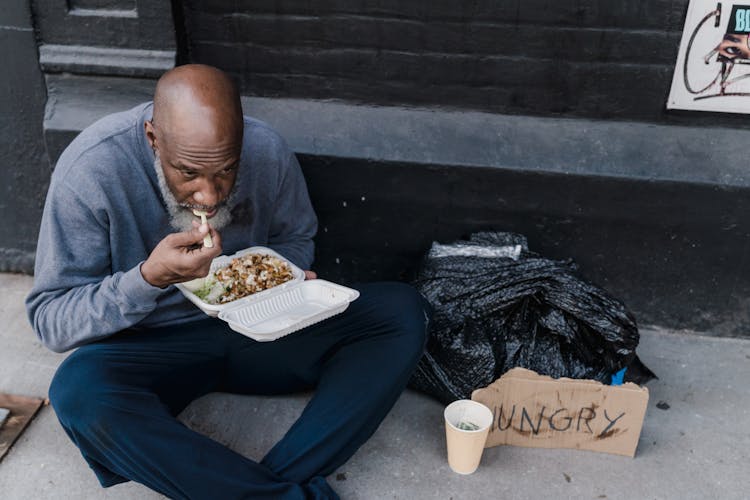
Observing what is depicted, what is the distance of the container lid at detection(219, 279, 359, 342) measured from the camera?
7.56 feet

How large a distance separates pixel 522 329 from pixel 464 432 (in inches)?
21.7

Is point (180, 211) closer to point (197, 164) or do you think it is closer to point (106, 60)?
point (197, 164)

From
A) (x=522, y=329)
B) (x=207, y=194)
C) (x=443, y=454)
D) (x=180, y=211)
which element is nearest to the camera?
(x=207, y=194)

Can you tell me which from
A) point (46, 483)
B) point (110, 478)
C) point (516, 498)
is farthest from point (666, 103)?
point (46, 483)

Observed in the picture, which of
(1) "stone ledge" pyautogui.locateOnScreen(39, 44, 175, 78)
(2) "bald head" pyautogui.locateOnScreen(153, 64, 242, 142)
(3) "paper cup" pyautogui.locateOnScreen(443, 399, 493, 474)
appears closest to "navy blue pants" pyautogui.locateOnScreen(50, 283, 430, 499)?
(3) "paper cup" pyautogui.locateOnScreen(443, 399, 493, 474)

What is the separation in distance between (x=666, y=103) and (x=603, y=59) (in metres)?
0.33

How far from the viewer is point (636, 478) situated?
2510 millimetres

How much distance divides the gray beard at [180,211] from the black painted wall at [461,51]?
978mm

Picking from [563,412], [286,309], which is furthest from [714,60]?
[286,309]

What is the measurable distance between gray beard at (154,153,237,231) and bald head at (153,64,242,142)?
0.20m

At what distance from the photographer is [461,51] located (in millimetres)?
2971

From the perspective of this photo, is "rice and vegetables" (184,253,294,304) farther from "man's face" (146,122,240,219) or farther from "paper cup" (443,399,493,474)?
"paper cup" (443,399,493,474)

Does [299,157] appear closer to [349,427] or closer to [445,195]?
[445,195]

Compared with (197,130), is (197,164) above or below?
below
